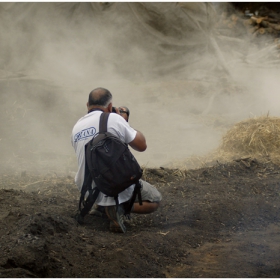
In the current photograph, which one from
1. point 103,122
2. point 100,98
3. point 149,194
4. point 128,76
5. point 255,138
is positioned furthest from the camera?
point 128,76

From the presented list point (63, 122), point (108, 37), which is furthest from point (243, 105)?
point (63, 122)

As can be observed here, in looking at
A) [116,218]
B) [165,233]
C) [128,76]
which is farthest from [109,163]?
[128,76]

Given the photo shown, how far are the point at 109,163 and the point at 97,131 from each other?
0.33m

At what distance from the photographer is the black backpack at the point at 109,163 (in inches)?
153

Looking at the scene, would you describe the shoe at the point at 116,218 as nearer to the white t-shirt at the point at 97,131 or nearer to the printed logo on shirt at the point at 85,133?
the white t-shirt at the point at 97,131

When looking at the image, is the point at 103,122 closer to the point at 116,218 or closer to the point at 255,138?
the point at 116,218

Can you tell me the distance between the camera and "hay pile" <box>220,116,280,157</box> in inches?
287

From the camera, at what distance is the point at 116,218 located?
4215 mm

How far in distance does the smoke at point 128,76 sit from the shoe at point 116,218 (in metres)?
3.45

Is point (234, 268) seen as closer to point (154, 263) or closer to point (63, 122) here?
point (154, 263)

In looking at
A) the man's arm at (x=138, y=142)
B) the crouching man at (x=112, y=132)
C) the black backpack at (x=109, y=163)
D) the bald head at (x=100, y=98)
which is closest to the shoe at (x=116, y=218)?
the crouching man at (x=112, y=132)

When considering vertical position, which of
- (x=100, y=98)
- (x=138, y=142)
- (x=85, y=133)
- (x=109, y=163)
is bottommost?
(x=109, y=163)

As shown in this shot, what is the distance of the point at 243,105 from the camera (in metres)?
11.0

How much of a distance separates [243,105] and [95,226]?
736cm
